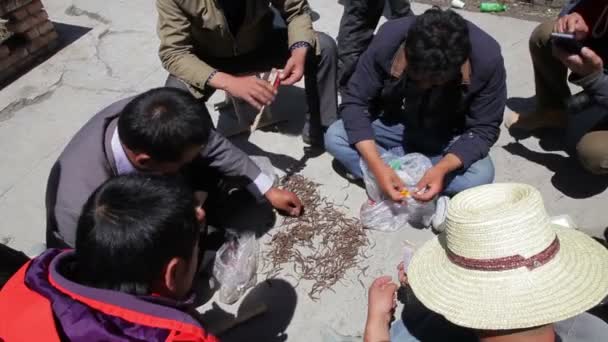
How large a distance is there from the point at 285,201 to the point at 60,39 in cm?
366

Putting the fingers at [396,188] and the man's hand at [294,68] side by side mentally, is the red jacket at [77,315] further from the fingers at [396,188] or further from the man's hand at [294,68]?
the man's hand at [294,68]

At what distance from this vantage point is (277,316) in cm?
284

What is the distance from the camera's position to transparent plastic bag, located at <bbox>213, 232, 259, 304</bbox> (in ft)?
9.40

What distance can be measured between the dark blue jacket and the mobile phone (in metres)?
0.52

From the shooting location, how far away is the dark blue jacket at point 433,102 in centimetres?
286

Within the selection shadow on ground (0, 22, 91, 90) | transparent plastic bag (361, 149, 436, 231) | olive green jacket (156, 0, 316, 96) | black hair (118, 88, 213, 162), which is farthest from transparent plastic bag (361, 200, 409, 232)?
shadow on ground (0, 22, 91, 90)

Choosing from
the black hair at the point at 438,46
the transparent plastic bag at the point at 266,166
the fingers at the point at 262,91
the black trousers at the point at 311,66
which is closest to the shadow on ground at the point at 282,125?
the transparent plastic bag at the point at 266,166

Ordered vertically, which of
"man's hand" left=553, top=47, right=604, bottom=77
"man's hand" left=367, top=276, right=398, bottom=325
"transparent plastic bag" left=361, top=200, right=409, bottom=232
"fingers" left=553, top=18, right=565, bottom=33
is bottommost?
"transparent plastic bag" left=361, top=200, right=409, bottom=232

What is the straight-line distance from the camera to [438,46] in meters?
2.51

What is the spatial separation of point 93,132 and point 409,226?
1.87 m

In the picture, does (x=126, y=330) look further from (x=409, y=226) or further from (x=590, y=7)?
(x=590, y=7)

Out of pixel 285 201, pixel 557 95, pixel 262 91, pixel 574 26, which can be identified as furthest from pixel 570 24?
pixel 285 201

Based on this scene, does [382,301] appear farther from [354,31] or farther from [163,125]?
[354,31]

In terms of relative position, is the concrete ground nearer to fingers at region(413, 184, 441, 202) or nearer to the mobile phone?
fingers at region(413, 184, 441, 202)
